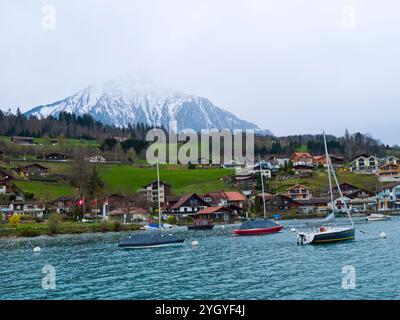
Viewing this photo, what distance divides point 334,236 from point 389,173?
119576mm

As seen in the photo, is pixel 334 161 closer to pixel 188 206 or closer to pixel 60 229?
pixel 188 206

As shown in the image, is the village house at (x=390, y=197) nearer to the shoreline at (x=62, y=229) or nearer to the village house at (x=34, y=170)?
the shoreline at (x=62, y=229)

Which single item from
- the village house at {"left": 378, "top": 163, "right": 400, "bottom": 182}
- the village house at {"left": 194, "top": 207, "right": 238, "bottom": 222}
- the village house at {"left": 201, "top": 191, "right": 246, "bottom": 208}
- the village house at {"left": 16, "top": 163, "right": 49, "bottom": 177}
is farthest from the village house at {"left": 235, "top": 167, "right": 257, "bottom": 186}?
the village house at {"left": 16, "top": 163, "right": 49, "bottom": 177}

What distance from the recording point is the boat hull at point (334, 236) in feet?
157

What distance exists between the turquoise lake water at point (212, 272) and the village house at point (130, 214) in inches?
→ 2254

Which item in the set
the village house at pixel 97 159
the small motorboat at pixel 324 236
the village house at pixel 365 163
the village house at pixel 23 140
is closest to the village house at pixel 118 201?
the village house at pixel 97 159

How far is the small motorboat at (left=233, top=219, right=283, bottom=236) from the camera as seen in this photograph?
6694cm

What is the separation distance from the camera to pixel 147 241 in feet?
176

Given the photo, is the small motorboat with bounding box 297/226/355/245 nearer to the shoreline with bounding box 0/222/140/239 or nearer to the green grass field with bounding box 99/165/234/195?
the shoreline with bounding box 0/222/140/239

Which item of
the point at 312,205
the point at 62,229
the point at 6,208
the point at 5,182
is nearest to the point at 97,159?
the point at 5,182

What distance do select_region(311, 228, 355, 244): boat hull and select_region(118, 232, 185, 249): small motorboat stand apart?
15485mm
